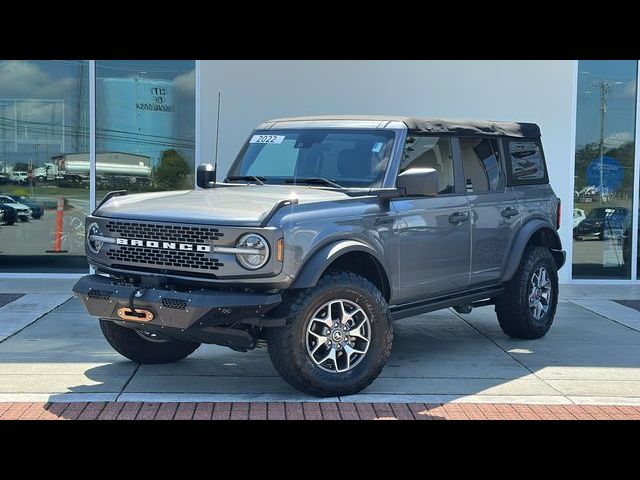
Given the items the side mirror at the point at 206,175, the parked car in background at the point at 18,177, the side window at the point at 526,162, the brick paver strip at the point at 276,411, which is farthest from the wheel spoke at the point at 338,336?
the parked car in background at the point at 18,177

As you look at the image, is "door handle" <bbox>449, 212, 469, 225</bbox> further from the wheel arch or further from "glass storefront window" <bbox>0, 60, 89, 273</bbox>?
"glass storefront window" <bbox>0, 60, 89, 273</bbox>

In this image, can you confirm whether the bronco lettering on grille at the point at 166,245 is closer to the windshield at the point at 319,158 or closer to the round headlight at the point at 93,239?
the round headlight at the point at 93,239

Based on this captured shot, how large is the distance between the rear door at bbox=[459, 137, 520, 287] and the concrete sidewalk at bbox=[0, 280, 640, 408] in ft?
2.64

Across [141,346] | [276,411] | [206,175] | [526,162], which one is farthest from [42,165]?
[276,411]

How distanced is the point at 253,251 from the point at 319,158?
1683 mm

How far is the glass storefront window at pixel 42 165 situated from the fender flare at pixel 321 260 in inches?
278

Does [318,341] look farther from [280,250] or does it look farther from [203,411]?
[203,411]

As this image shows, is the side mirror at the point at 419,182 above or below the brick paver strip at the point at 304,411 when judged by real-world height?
above

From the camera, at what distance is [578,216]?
12.5 m

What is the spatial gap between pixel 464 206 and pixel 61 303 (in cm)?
504

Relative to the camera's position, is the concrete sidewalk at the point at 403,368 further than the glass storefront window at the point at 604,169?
No

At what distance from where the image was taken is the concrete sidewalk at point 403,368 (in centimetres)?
628
